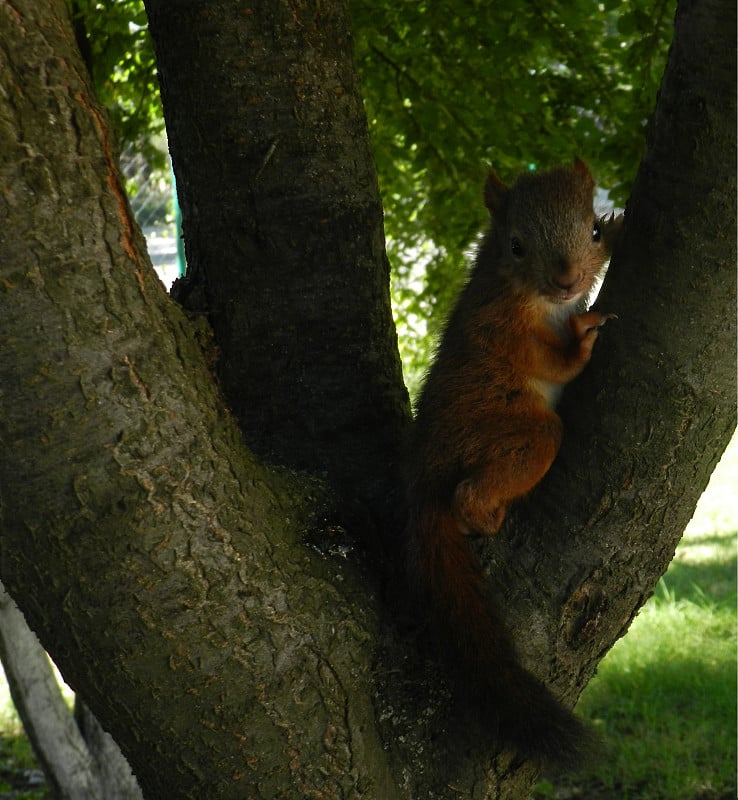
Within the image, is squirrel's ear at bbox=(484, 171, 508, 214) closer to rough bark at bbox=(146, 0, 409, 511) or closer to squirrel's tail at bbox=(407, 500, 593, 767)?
rough bark at bbox=(146, 0, 409, 511)

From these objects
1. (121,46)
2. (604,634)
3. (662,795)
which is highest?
(121,46)

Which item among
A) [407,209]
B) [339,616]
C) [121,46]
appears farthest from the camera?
[407,209]

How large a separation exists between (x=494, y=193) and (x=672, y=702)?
10.9ft

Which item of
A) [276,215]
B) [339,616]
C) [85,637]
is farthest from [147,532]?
[276,215]

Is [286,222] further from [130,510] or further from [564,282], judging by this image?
[130,510]

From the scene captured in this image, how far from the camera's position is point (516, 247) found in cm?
263

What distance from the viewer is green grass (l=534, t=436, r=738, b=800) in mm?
4504

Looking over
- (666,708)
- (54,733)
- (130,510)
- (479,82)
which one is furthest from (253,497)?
(666,708)

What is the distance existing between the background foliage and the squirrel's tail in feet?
3.98

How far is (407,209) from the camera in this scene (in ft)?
16.6

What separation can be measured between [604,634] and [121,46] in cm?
263

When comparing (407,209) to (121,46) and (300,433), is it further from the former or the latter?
(300,433)

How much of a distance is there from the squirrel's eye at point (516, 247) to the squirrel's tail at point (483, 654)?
803 mm

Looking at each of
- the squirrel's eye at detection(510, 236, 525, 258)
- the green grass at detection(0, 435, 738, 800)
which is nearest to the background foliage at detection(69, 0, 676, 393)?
the squirrel's eye at detection(510, 236, 525, 258)
